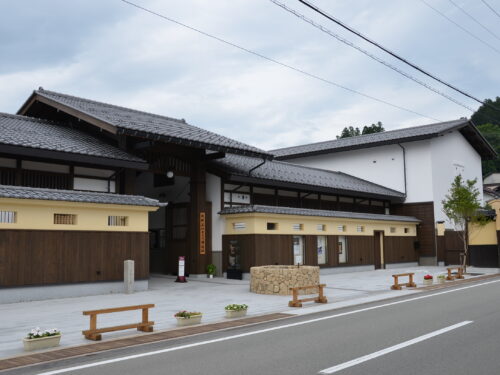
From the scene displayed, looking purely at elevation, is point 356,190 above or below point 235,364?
above

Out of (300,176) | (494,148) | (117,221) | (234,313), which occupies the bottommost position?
(234,313)

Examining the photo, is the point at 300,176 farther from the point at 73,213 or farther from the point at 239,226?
the point at 73,213

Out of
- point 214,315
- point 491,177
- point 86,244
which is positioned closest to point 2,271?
point 86,244

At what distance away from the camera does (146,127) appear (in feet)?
61.0

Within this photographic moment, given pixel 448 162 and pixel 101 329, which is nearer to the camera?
pixel 101 329

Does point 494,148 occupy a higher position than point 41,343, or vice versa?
point 494,148

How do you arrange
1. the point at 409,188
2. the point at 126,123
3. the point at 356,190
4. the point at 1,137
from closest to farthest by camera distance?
the point at 1,137
the point at 126,123
the point at 356,190
the point at 409,188

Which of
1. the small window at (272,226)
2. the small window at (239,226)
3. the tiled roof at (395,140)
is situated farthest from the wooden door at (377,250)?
the small window at (239,226)

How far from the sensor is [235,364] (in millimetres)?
6477

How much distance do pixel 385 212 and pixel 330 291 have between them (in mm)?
18391

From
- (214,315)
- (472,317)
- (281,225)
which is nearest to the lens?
(472,317)

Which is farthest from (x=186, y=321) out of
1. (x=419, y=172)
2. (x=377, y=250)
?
(x=419, y=172)

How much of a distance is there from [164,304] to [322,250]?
12.9 metres

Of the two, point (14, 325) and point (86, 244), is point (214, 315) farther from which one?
point (86, 244)
